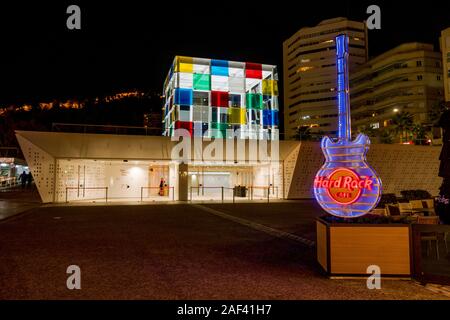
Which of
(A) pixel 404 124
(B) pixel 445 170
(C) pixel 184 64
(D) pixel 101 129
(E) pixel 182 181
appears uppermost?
(C) pixel 184 64

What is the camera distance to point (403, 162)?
77.8 feet

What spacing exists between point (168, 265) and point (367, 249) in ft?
10.8

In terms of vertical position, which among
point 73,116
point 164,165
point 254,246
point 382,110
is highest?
point 382,110

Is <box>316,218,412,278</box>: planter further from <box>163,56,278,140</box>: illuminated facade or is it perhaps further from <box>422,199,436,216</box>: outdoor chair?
<box>163,56,278,140</box>: illuminated facade

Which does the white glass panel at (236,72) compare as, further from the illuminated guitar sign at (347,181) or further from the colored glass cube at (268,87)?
the illuminated guitar sign at (347,181)

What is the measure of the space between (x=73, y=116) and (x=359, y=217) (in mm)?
45574

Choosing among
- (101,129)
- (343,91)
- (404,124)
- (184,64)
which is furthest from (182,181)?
(404,124)

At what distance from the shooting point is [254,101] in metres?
31.4

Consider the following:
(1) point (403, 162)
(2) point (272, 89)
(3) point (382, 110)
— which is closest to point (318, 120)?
(3) point (382, 110)

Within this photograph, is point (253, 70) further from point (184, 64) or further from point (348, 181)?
point (348, 181)

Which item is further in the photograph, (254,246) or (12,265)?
(254,246)

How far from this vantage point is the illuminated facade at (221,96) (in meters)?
30.2

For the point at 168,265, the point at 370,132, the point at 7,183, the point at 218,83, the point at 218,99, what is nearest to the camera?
the point at 168,265
